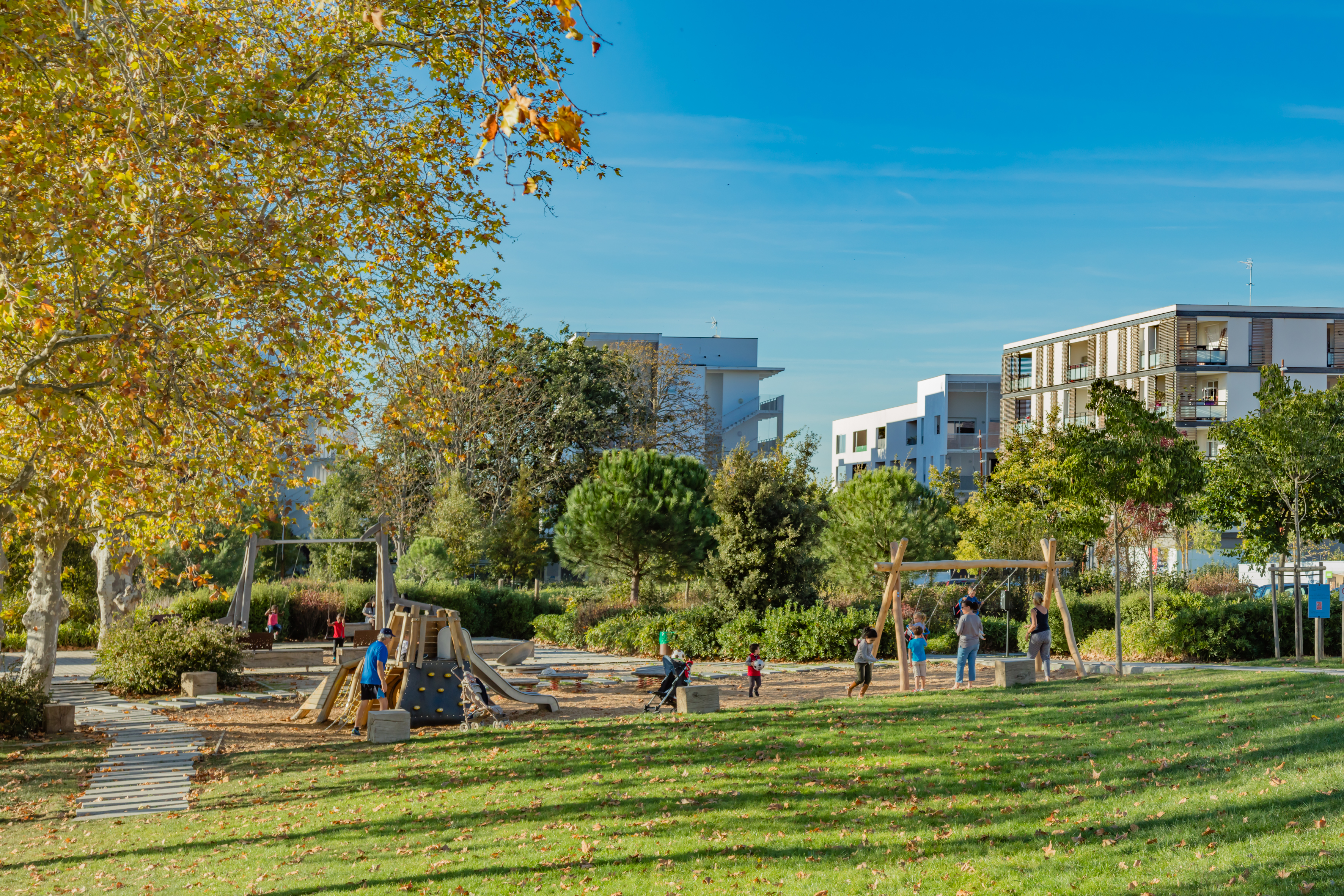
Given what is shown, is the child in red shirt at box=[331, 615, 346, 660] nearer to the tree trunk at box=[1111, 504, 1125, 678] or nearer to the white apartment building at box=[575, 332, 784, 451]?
the tree trunk at box=[1111, 504, 1125, 678]

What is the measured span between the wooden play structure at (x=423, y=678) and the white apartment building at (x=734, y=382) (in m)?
49.4

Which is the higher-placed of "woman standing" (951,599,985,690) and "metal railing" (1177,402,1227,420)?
"metal railing" (1177,402,1227,420)

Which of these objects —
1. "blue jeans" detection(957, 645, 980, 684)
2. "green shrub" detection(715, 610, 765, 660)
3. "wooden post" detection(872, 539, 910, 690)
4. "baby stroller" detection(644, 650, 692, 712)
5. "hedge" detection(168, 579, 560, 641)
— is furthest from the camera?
"hedge" detection(168, 579, 560, 641)

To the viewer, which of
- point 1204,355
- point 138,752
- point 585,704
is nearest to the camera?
point 138,752

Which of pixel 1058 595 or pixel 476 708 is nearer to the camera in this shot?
pixel 476 708

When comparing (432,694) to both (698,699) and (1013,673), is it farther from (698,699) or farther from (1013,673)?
(1013,673)

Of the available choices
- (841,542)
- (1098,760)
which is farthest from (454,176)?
(841,542)

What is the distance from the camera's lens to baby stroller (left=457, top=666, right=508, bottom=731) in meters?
16.6

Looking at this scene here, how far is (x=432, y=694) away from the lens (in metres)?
17.2

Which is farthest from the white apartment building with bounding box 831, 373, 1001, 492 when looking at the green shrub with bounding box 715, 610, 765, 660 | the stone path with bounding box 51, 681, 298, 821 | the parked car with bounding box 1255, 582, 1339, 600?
the stone path with bounding box 51, 681, 298, 821

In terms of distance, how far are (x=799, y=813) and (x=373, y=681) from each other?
864cm

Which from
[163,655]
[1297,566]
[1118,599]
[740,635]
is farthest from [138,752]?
[1297,566]

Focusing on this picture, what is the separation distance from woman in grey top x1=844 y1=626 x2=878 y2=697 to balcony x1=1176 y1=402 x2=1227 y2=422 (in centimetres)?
3848

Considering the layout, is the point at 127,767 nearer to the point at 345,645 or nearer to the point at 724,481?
the point at 345,645
